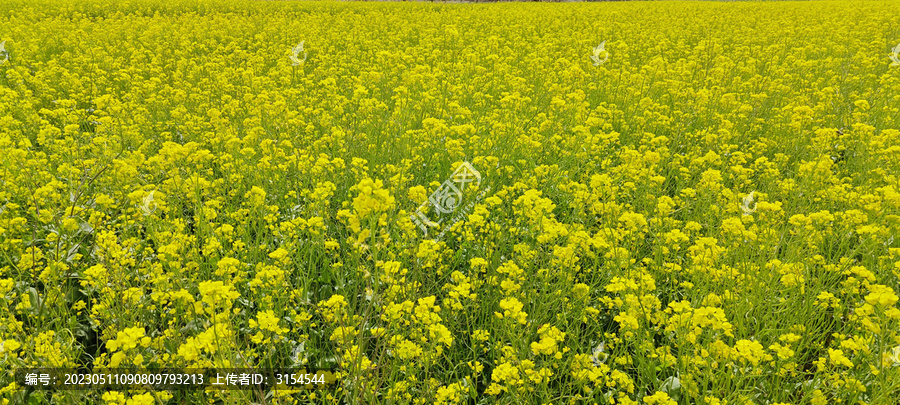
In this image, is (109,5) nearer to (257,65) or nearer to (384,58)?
(257,65)

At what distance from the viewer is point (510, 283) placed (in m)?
2.39

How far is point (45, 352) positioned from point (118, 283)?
20.6 inches

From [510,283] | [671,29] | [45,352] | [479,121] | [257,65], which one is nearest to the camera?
[45,352]

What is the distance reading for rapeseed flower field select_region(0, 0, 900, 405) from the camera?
81.5 inches

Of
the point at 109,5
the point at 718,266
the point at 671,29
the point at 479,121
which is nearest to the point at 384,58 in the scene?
the point at 479,121

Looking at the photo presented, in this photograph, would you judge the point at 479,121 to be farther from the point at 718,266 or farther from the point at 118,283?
the point at 118,283

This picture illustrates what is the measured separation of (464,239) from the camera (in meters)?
3.35

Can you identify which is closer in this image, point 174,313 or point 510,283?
point 510,283

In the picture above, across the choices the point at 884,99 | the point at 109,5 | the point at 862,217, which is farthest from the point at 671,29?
the point at 109,5

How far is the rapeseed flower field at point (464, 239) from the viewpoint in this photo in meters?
2.07

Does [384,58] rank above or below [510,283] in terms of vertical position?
above

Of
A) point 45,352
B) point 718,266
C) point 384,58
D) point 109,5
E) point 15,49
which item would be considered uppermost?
point 109,5

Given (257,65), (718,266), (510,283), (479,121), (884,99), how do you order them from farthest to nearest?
(257,65), (884,99), (479,121), (718,266), (510,283)

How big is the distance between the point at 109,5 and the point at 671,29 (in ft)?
53.6
